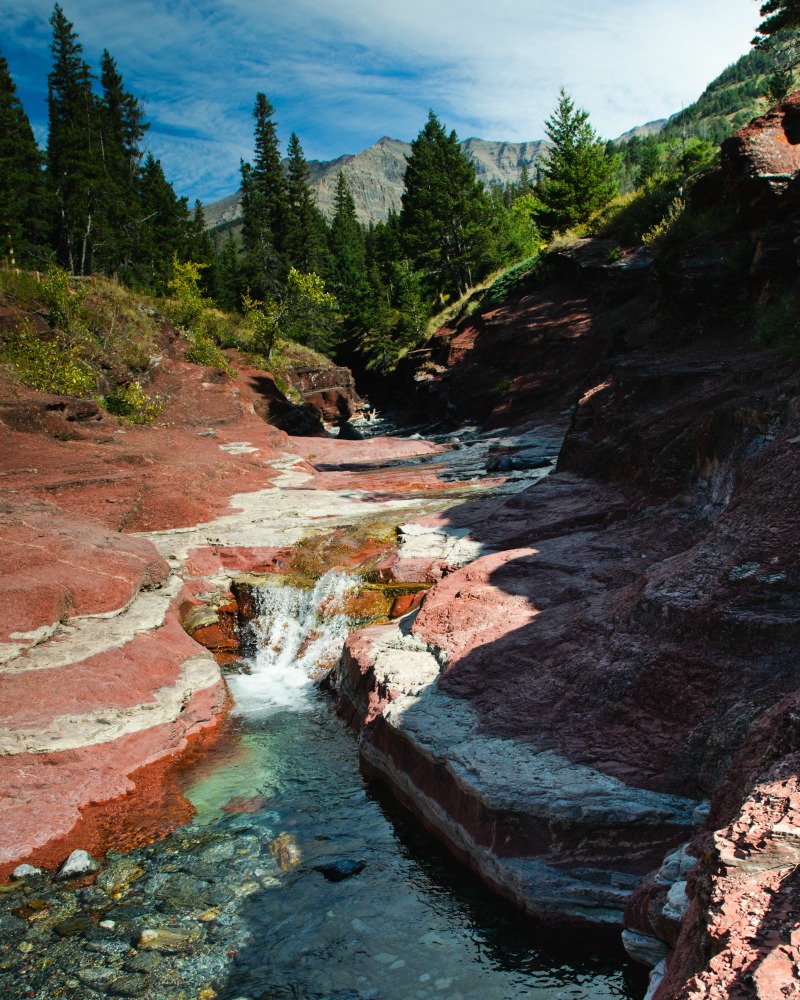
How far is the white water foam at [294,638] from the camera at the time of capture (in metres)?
8.93

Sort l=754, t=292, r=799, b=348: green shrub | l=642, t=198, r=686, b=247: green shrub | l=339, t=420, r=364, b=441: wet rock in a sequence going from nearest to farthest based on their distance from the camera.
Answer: l=754, t=292, r=799, b=348: green shrub → l=642, t=198, r=686, b=247: green shrub → l=339, t=420, r=364, b=441: wet rock

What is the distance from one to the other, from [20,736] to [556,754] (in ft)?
14.1

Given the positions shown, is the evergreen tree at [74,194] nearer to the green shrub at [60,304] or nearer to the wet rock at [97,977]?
the green shrub at [60,304]

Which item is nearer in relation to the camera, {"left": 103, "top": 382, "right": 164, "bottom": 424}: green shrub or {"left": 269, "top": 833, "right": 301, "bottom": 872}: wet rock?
{"left": 269, "top": 833, "right": 301, "bottom": 872}: wet rock

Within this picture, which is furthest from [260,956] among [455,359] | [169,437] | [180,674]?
[455,359]

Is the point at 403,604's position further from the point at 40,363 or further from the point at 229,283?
the point at 229,283

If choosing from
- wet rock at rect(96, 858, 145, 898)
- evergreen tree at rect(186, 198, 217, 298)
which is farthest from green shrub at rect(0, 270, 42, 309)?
evergreen tree at rect(186, 198, 217, 298)

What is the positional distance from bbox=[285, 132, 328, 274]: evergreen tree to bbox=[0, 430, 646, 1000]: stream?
53.6 metres

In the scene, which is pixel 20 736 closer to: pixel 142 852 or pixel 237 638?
pixel 142 852

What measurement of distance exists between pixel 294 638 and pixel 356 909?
5.65 meters

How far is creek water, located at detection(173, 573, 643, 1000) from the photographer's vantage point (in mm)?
3838

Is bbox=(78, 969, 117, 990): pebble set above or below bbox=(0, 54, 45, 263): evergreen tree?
below

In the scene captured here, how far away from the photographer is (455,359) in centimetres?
3225

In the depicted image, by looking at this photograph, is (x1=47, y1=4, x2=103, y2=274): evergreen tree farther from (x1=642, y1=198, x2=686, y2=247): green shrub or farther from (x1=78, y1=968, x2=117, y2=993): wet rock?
(x1=78, y1=968, x2=117, y2=993): wet rock
